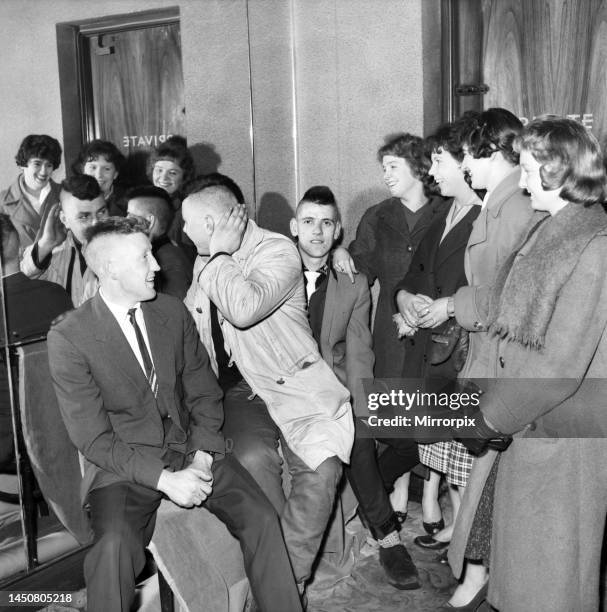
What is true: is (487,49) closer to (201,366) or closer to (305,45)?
(305,45)

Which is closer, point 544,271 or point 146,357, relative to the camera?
point 544,271

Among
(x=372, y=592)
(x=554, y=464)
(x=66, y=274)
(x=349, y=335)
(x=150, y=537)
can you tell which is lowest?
(x=372, y=592)

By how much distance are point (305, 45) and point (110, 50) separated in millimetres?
1343

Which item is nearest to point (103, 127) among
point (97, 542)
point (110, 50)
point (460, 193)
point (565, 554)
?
point (110, 50)

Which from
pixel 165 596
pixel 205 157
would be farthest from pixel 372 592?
pixel 205 157

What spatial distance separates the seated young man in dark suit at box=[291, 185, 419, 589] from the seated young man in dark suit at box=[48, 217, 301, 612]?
0.72 metres

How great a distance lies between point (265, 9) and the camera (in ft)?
14.5

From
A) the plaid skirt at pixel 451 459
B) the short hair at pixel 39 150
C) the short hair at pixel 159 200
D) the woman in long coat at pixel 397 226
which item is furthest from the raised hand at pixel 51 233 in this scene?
the plaid skirt at pixel 451 459

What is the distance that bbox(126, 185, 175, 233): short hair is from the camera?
3.46m

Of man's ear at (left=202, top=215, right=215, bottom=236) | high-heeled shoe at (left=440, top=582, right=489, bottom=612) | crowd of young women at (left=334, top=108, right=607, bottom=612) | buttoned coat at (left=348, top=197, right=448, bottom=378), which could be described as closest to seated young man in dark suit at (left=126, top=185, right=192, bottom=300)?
man's ear at (left=202, top=215, right=215, bottom=236)

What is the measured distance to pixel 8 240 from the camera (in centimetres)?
285

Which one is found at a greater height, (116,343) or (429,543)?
(116,343)

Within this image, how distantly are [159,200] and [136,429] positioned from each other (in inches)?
45.2

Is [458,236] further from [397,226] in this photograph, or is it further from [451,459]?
[451,459]
